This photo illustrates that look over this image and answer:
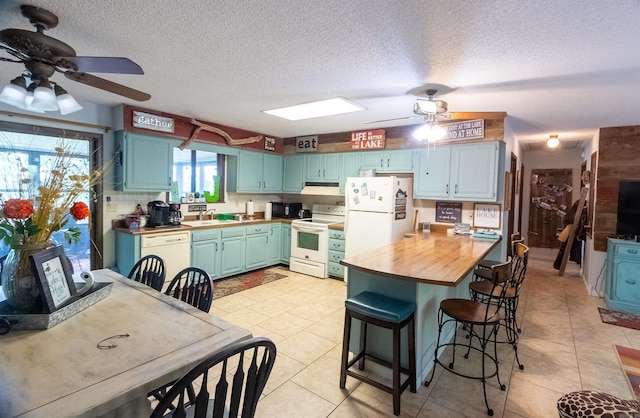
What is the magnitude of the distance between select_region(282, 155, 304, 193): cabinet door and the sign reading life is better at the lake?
1.06 meters

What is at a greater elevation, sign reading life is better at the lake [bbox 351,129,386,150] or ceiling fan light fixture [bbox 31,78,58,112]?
sign reading life is better at the lake [bbox 351,129,386,150]

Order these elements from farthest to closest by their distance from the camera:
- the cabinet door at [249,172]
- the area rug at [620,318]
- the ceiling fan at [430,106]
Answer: the cabinet door at [249,172], the area rug at [620,318], the ceiling fan at [430,106]

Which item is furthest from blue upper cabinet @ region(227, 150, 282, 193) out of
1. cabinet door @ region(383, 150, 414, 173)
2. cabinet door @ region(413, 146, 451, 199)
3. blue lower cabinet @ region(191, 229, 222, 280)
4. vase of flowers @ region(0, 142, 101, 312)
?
vase of flowers @ region(0, 142, 101, 312)

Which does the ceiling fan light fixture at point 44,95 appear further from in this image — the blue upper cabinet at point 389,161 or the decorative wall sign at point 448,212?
the decorative wall sign at point 448,212

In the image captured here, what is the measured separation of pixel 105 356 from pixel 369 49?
2.13m

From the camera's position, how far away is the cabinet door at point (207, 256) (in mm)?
4289

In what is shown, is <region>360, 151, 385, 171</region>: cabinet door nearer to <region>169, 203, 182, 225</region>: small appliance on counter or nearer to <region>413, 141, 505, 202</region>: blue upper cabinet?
<region>413, 141, 505, 202</region>: blue upper cabinet

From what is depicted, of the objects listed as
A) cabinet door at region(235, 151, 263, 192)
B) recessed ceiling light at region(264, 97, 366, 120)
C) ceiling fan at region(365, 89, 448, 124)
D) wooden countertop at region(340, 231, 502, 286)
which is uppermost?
recessed ceiling light at region(264, 97, 366, 120)

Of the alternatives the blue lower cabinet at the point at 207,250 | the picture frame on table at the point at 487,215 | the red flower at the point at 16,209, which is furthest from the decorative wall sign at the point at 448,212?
the red flower at the point at 16,209

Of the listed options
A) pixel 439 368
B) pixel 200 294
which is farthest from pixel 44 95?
pixel 439 368

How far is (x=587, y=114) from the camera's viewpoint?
11.8ft

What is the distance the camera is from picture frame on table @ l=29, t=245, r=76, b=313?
150 centimetres

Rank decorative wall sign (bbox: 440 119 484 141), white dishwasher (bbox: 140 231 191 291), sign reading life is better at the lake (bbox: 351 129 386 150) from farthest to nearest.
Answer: sign reading life is better at the lake (bbox: 351 129 386 150), decorative wall sign (bbox: 440 119 484 141), white dishwasher (bbox: 140 231 191 291)

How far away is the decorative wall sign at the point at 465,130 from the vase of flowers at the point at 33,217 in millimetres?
3786
